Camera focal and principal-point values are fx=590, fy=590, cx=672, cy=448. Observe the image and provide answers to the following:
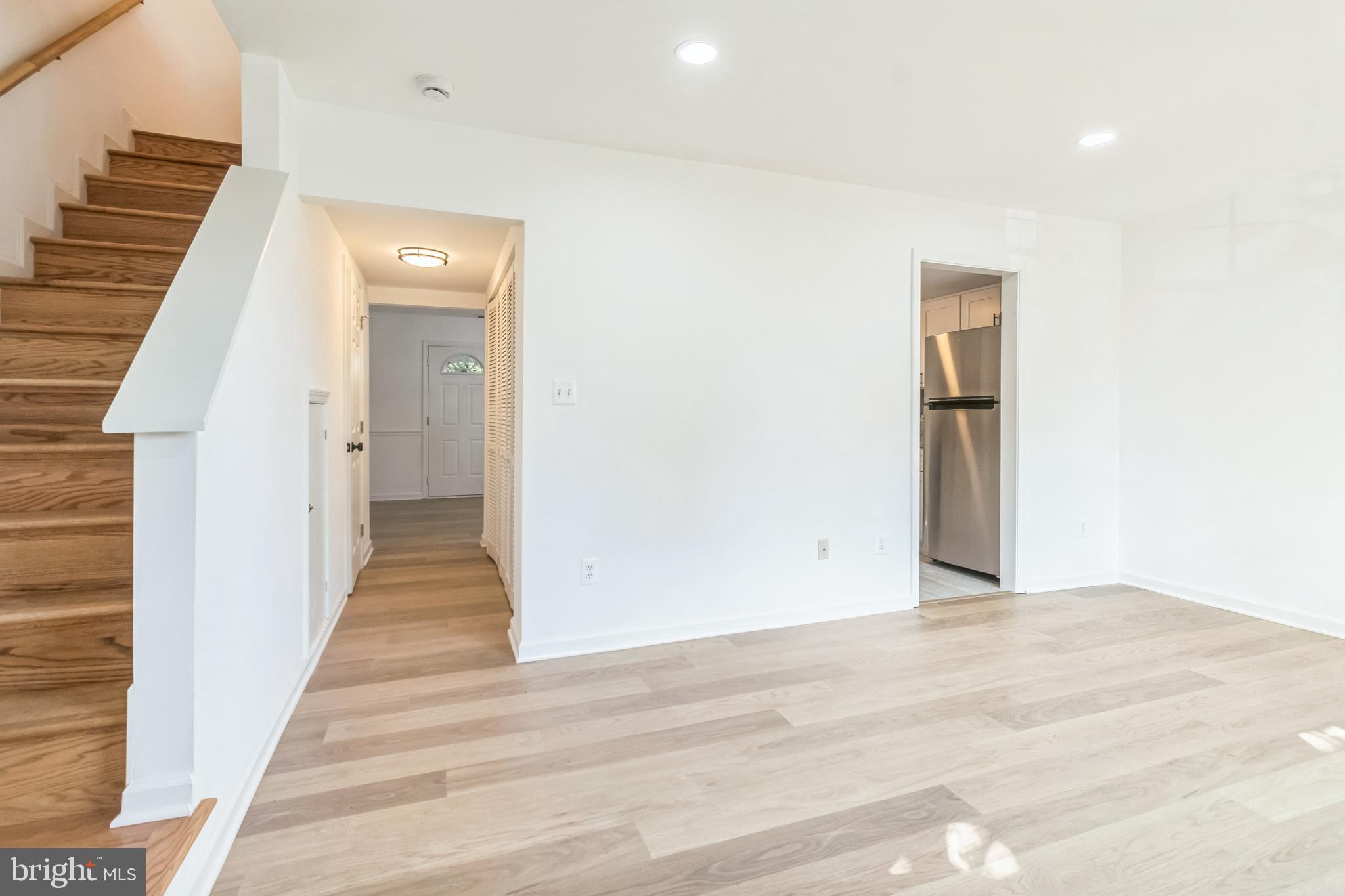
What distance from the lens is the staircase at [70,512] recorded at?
1.32 metres

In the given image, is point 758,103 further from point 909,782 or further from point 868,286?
point 909,782

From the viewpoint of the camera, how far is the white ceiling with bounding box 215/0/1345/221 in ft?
6.07

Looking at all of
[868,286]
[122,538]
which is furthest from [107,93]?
[868,286]

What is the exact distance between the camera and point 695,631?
294cm

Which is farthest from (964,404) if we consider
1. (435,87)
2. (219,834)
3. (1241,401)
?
(219,834)

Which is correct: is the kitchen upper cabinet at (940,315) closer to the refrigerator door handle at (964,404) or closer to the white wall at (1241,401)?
the refrigerator door handle at (964,404)

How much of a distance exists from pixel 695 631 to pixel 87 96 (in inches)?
151

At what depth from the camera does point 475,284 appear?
4676 millimetres

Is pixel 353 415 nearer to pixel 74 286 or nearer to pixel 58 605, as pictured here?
pixel 74 286

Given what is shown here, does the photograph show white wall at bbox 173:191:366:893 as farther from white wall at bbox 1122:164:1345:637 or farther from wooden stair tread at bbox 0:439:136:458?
white wall at bbox 1122:164:1345:637

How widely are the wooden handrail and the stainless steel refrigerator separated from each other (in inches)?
193

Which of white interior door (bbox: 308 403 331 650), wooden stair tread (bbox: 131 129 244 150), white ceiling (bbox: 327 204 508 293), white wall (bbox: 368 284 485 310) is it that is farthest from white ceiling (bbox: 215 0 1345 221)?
white wall (bbox: 368 284 485 310)

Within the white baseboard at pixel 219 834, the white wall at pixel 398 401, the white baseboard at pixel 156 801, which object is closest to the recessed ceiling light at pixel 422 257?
the white baseboard at pixel 219 834

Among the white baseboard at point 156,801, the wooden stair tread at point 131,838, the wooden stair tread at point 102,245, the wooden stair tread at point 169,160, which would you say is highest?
the wooden stair tread at point 169,160
